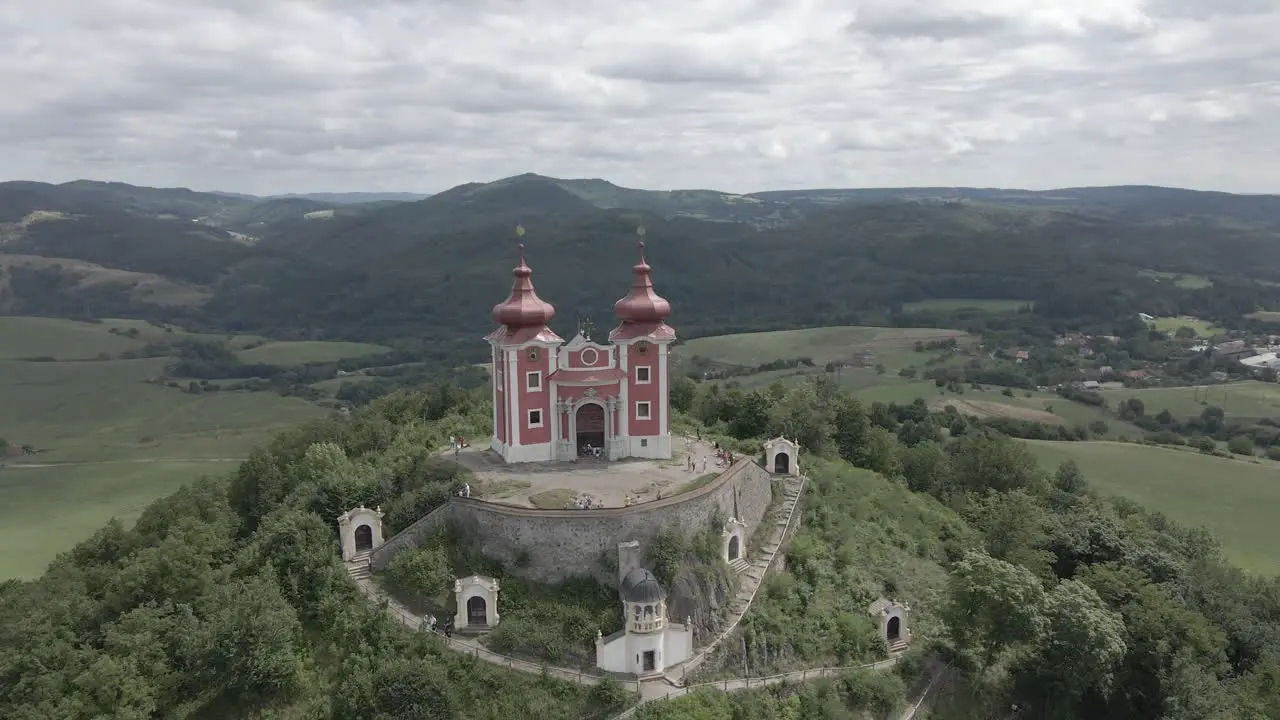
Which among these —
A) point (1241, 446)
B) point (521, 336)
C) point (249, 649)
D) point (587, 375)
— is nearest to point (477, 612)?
point (249, 649)

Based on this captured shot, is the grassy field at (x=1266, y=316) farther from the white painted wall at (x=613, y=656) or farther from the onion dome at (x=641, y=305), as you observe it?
the white painted wall at (x=613, y=656)

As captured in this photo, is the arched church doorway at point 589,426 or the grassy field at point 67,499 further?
the grassy field at point 67,499

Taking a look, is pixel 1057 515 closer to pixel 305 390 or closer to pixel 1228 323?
pixel 305 390

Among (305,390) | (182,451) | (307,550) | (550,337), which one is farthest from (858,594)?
(305,390)

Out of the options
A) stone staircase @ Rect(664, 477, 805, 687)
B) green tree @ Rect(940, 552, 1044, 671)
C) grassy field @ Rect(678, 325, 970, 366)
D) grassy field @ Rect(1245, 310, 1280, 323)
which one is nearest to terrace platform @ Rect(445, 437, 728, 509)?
stone staircase @ Rect(664, 477, 805, 687)

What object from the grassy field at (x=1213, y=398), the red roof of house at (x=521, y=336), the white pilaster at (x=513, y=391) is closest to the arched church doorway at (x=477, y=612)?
the white pilaster at (x=513, y=391)
